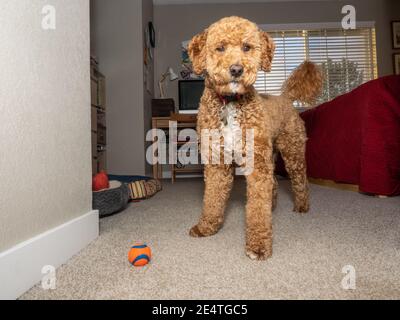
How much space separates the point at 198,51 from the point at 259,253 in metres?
0.82

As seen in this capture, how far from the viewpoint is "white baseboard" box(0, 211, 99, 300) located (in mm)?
713

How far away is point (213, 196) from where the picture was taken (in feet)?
4.18

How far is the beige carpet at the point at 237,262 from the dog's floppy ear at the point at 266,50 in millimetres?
728

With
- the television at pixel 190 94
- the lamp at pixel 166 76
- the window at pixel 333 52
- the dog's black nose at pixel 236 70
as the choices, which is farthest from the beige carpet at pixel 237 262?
the window at pixel 333 52

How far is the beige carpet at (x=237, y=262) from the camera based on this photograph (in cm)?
76

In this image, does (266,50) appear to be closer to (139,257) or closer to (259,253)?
(259,253)

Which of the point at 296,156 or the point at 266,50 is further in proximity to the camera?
the point at 296,156

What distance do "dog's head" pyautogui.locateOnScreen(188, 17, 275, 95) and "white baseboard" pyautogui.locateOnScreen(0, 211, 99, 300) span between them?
0.76m

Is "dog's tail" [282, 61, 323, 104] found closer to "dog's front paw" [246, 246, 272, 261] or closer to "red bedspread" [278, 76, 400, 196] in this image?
"red bedspread" [278, 76, 400, 196]

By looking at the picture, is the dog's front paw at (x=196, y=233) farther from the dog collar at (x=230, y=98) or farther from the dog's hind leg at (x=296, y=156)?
the dog's hind leg at (x=296, y=156)

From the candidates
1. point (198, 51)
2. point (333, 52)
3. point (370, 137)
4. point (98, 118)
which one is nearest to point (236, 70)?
point (198, 51)

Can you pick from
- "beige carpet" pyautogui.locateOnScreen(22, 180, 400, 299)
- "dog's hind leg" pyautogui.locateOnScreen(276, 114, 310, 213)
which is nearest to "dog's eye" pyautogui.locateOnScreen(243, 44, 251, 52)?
"dog's hind leg" pyautogui.locateOnScreen(276, 114, 310, 213)

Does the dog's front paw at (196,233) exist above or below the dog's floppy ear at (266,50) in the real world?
below
